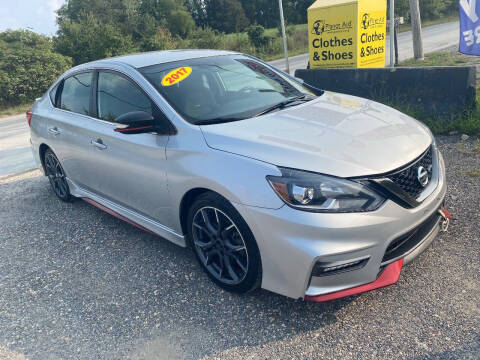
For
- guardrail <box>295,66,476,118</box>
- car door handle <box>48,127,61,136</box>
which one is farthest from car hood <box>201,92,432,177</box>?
guardrail <box>295,66,476,118</box>

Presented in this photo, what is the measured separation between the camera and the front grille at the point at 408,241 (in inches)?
102

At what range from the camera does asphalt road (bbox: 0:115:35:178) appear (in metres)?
7.31

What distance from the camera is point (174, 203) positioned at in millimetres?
3234

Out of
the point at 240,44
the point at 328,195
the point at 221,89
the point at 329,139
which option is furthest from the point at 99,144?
the point at 240,44

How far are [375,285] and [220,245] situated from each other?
1.08 m

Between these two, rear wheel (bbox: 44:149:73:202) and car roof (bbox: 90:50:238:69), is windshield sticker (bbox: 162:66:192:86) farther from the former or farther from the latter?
rear wheel (bbox: 44:149:73:202)

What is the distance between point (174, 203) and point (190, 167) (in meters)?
0.39

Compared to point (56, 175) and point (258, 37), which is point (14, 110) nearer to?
point (56, 175)

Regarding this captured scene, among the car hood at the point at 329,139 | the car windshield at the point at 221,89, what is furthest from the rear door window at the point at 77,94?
the car hood at the point at 329,139

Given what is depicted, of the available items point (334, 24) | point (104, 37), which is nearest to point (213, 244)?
point (334, 24)

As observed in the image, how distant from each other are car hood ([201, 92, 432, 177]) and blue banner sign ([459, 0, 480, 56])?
336 cm

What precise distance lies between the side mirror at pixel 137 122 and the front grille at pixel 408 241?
1.93m

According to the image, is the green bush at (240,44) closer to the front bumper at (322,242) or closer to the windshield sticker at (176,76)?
the windshield sticker at (176,76)

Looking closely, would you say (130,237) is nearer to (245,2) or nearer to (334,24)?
(334,24)
